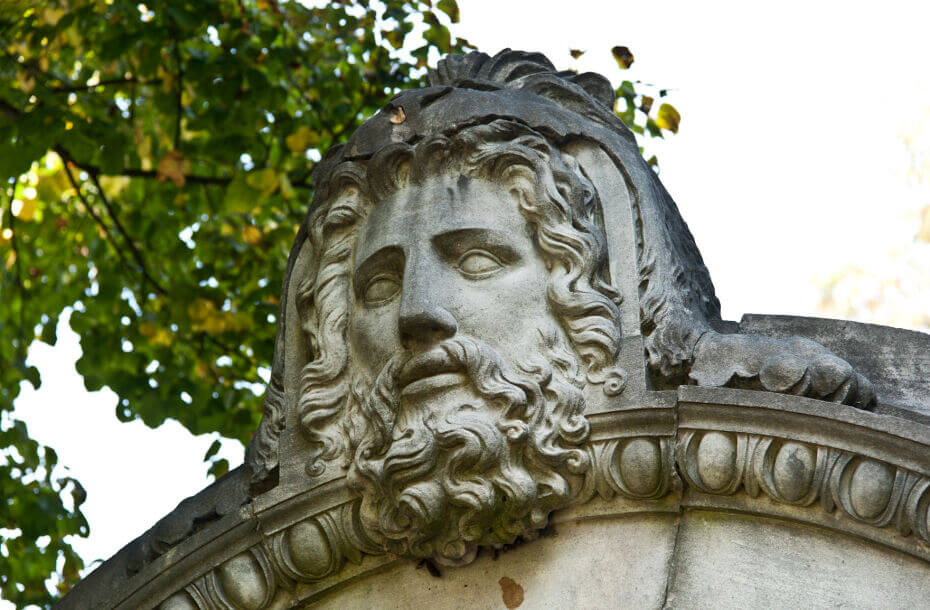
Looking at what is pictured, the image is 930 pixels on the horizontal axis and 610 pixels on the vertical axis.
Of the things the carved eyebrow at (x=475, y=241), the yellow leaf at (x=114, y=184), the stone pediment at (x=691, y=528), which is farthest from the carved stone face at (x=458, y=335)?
the yellow leaf at (x=114, y=184)

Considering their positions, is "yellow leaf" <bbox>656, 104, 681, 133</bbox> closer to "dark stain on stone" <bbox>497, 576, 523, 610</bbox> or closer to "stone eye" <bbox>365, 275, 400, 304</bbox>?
"stone eye" <bbox>365, 275, 400, 304</bbox>

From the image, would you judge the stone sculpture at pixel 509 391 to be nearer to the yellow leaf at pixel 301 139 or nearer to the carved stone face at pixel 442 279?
the carved stone face at pixel 442 279

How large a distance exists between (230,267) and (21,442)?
7.96 feet

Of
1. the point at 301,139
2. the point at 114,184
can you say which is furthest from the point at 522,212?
the point at 114,184

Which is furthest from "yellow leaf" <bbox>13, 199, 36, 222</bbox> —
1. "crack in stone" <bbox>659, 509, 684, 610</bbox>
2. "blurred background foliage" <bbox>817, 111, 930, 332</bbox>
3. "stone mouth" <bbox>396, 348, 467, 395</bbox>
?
"blurred background foliage" <bbox>817, 111, 930, 332</bbox>

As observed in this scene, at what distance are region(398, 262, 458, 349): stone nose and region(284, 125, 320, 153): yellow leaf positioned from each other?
487 cm

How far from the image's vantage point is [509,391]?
4.47 meters

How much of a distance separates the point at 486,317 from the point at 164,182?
17.5ft

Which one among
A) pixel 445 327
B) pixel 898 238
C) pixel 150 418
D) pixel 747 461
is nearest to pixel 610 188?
pixel 445 327

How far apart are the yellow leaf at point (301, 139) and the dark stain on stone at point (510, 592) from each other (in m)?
5.36

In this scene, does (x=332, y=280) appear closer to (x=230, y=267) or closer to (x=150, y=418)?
(x=150, y=418)

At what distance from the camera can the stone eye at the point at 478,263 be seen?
482cm

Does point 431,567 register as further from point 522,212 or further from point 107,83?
point 107,83

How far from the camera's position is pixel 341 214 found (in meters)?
5.22
